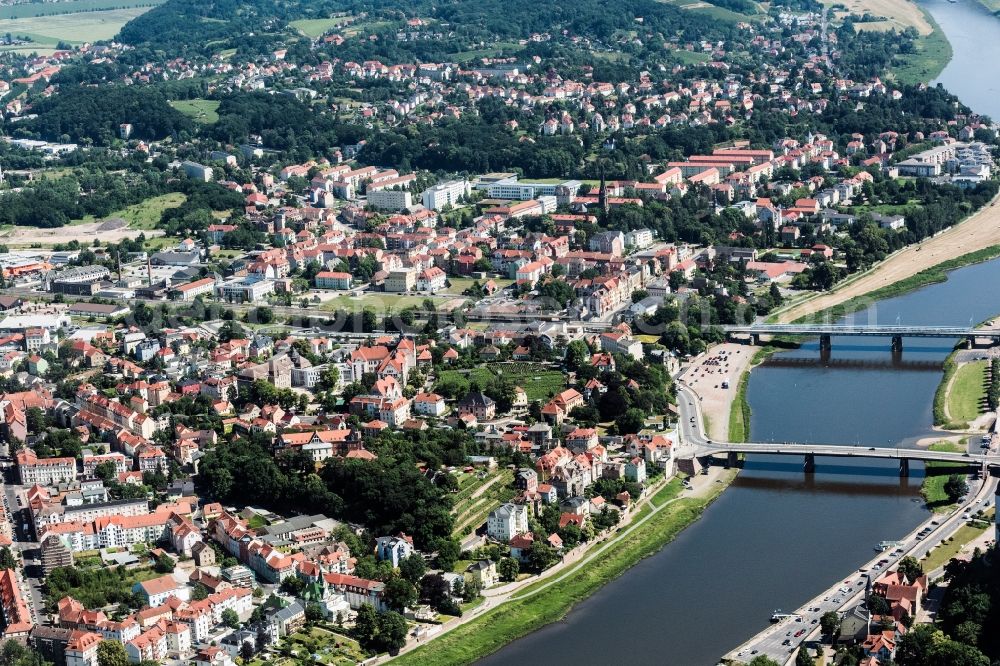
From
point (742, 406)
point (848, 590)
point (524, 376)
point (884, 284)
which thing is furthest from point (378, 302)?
point (848, 590)

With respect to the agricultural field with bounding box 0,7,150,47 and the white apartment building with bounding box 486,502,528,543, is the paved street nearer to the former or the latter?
the white apartment building with bounding box 486,502,528,543

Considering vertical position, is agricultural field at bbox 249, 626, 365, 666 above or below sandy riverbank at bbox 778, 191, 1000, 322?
below

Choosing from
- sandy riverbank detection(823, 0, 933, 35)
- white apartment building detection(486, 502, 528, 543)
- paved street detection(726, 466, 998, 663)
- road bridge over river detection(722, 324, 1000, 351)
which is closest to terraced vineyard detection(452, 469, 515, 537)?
white apartment building detection(486, 502, 528, 543)

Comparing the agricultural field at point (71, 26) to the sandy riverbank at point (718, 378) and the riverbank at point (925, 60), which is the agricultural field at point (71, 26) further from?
the sandy riverbank at point (718, 378)

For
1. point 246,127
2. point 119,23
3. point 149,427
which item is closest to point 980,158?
point 246,127

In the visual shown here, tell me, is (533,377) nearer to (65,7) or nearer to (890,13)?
(890,13)

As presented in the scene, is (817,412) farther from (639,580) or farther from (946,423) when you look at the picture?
(639,580)
